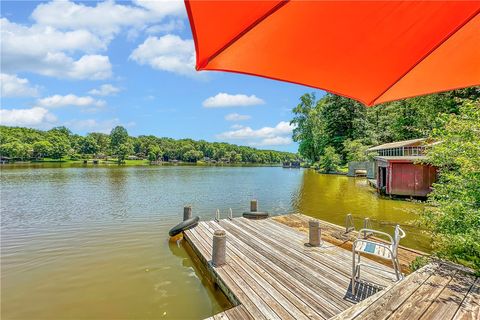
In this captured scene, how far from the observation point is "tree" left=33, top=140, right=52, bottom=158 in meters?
78.1

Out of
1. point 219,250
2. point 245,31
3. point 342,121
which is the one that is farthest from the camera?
point 342,121

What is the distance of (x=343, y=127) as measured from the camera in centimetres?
4644

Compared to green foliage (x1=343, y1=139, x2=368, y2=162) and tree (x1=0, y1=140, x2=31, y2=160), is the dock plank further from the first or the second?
tree (x1=0, y1=140, x2=31, y2=160)

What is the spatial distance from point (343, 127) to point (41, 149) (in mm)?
86308

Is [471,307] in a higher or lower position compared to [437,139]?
lower

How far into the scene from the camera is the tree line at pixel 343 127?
29.5 metres

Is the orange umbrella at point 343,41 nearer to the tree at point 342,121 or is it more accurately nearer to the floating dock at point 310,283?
the floating dock at point 310,283

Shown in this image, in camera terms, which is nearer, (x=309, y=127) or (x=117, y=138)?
(x=309, y=127)

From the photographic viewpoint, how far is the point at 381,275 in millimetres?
5215

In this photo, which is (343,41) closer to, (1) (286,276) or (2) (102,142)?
(1) (286,276)

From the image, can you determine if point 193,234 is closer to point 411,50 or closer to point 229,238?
point 229,238

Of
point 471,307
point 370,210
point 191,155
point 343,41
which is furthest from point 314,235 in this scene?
point 191,155

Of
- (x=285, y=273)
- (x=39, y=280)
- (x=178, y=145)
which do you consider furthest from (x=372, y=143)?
(x=178, y=145)

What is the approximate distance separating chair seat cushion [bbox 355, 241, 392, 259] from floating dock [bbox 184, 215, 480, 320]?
0.61 m
